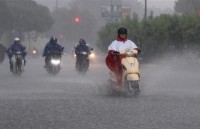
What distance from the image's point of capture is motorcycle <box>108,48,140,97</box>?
59.2ft

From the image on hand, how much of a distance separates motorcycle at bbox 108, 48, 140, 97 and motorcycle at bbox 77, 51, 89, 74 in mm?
13727

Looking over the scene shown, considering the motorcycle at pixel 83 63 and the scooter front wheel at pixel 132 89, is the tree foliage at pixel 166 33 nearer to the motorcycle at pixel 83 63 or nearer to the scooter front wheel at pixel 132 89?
the motorcycle at pixel 83 63

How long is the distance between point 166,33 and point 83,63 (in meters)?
17.5

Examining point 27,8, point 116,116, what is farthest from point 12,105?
point 27,8

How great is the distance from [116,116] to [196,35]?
34.4 m

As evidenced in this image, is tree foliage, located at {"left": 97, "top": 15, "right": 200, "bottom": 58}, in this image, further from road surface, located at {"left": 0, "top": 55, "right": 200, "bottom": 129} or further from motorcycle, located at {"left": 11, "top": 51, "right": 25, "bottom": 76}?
road surface, located at {"left": 0, "top": 55, "right": 200, "bottom": 129}

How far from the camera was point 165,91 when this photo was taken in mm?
20234

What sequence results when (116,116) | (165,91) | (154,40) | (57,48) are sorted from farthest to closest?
(154,40) → (57,48) → (165,91) → (116,116)

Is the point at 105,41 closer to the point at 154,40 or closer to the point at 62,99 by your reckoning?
the point at 154,40

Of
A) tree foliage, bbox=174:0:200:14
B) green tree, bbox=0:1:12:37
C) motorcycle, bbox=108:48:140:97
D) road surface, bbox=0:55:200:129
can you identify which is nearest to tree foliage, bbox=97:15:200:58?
road surface, bbox=0:55:200:129

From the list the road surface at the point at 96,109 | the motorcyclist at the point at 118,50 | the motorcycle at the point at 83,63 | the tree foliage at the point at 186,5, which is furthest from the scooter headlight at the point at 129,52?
the tree foliage at the point at 186,5

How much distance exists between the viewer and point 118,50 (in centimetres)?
1891

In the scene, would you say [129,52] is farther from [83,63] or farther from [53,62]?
[83,63]

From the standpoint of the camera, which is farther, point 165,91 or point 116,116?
point 165,91
